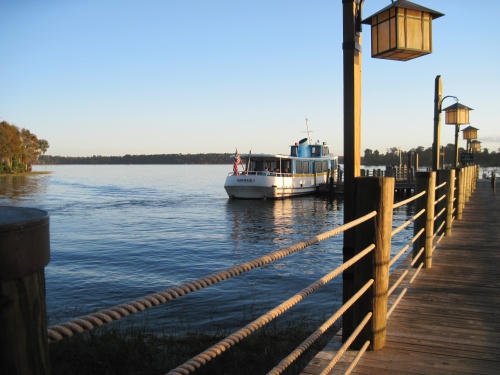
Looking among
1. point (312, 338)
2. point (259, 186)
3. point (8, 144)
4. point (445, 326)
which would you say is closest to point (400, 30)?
point (445, 326)

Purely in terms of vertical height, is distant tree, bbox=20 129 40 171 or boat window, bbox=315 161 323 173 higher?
distant tree, bbox=20 129 40 171

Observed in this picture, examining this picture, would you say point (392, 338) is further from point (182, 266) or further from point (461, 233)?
point (182, 266)

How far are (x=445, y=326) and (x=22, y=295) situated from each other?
3763 millimetres

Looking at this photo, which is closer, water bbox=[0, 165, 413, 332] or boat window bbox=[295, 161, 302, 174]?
water bbox=[0, 165, 413, 332]

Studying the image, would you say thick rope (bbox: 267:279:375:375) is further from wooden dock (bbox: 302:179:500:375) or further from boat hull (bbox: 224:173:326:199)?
boat hull (bbox: 224:173:326:199)

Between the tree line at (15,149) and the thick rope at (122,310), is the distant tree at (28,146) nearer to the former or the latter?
the tree line at (15,149)

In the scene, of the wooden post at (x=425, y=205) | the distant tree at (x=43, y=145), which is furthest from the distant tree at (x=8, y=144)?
the wooden post at (x=425, y=205)

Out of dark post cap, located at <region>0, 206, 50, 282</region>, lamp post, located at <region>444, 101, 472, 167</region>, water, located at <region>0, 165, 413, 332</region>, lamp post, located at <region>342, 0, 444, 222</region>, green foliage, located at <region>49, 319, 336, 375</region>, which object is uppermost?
lamp post, located at <region>444, 101, 472, 167</region>

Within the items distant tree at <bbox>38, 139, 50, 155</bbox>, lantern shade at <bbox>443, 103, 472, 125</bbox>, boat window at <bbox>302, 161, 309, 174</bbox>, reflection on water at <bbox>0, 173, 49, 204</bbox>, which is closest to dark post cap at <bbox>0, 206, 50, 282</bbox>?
lantern shade at <bbox>443, 103, 472, 125</bbox>

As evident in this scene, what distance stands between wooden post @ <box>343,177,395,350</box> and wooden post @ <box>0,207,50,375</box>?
260 centimetres

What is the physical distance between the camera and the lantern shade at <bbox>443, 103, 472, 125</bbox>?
13.5 meters

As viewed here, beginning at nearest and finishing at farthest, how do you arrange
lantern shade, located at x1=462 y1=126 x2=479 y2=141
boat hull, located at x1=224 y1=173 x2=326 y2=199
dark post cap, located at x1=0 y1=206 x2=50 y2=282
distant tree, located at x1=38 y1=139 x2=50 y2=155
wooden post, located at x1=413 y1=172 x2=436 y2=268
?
1. dark post cap, located at x1=0 y1=206 x2=50 y2=282
2. wooden post, located at x1=413 y1=172 x2=436 y2=268
3. lantern shade, located at x1=462 y1=126 x2=479 y2=141
4. boat hull, located at x1=224 y1=173 x2=326 y2=199
5. distant tree, located at x1=38 y1=139 x2=50 y2=155

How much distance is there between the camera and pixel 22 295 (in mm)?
911

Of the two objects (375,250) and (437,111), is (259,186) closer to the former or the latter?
(437,111)
